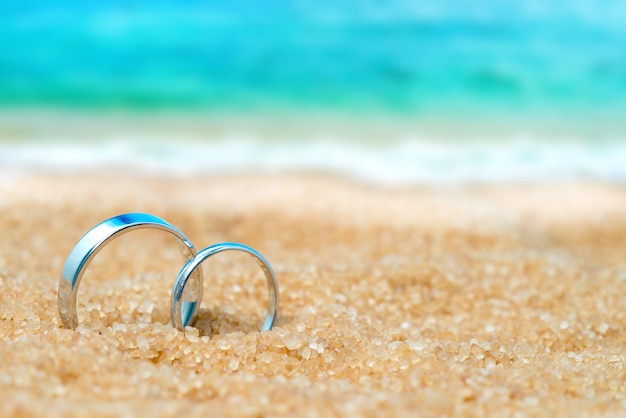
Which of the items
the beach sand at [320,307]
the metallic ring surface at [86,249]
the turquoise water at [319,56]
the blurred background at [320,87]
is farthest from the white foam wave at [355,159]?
the metallic ring surface at [86,249]

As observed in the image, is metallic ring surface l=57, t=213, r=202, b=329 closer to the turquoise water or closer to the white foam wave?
the white foam wave

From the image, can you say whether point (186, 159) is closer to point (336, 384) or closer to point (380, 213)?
point (380, 213)

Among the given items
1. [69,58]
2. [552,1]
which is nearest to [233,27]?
[69,58]

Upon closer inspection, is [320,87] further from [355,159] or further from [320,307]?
[320,307]

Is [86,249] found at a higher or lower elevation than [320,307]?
higher

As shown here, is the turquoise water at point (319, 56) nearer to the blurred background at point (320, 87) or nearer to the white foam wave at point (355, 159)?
the blurred background at point (320, 87)

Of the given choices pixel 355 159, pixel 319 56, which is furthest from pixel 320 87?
pixel 355 159
